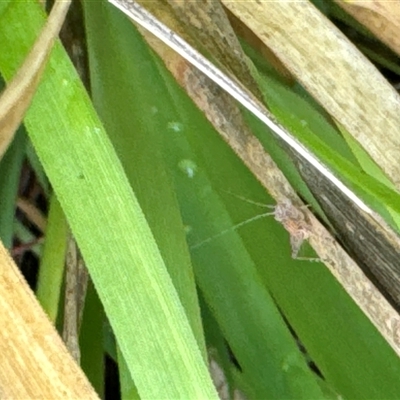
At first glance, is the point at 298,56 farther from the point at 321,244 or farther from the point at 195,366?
the point at 195,366

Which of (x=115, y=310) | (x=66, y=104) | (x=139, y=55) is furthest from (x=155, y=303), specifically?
(x=139, y=55)

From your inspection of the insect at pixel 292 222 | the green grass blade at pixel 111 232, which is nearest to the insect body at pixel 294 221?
the insect at pixel 292 222

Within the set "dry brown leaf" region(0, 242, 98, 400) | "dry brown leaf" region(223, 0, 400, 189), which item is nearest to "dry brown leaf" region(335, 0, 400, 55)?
"dry brown leaf" region(223, 0, 400, 189)

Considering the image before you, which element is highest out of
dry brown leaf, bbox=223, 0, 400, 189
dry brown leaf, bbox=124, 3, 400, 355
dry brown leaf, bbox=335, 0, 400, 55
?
dry brown leaf, bbox=335, 0, 400, 55

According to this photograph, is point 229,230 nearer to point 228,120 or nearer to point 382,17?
point 228,120

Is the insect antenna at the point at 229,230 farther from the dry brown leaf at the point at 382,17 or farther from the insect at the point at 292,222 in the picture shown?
the dry brown leaf at the point at 382,17

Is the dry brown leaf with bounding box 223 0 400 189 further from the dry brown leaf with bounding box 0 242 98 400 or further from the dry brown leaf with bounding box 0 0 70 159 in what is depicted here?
the dry brown leaf with bounding box 0 242 98 400
